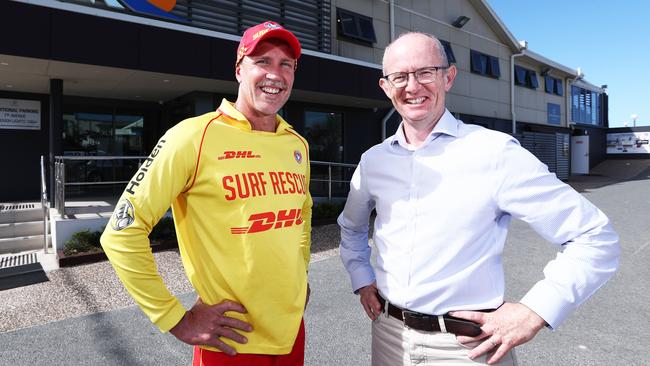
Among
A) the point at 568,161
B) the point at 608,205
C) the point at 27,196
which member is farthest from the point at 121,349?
the point at 568,161

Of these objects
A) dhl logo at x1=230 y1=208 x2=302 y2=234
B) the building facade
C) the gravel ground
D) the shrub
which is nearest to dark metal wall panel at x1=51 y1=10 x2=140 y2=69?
the building facade

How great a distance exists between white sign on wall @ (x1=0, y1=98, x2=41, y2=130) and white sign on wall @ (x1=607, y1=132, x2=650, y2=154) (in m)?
34.9

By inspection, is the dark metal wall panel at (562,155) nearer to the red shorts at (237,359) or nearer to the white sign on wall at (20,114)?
the white sign on wall at (20,114)

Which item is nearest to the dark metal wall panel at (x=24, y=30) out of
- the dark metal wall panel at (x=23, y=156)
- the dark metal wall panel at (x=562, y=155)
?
the dark metal wall panel at (x=23, y=156)

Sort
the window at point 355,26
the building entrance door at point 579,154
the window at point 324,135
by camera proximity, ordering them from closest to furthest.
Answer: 1. the window at point 324,135
2. the window at point 355,26
3. the building entrance door at point 579,154

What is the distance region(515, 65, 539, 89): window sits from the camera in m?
20.7

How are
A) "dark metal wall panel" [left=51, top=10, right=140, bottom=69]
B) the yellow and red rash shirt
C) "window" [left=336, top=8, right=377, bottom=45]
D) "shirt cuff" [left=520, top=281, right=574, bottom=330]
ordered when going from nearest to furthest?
"shirt cuff" [left=520, top=281, right=574, bottom=330] < the yellow and red rash shirt < "dark metal wall panel" [left=51, top=10, right=140, bottom=69] < "window" [left=336, top=8, right=377, bottom=45]

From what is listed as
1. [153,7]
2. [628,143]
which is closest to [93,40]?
[153,7]

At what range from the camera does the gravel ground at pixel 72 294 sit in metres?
4.43

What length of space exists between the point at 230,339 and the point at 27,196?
11.2m

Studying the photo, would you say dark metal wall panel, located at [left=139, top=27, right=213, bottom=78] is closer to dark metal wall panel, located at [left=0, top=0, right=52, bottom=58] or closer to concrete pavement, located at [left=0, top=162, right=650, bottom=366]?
dark metal wall panel, located at [left=0, top=0, right=52, bottom=58]

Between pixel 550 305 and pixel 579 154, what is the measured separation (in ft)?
97.2

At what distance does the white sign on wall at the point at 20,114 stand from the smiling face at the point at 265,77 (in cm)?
1096

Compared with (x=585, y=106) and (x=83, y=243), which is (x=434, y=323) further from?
(x=585, y=106)
